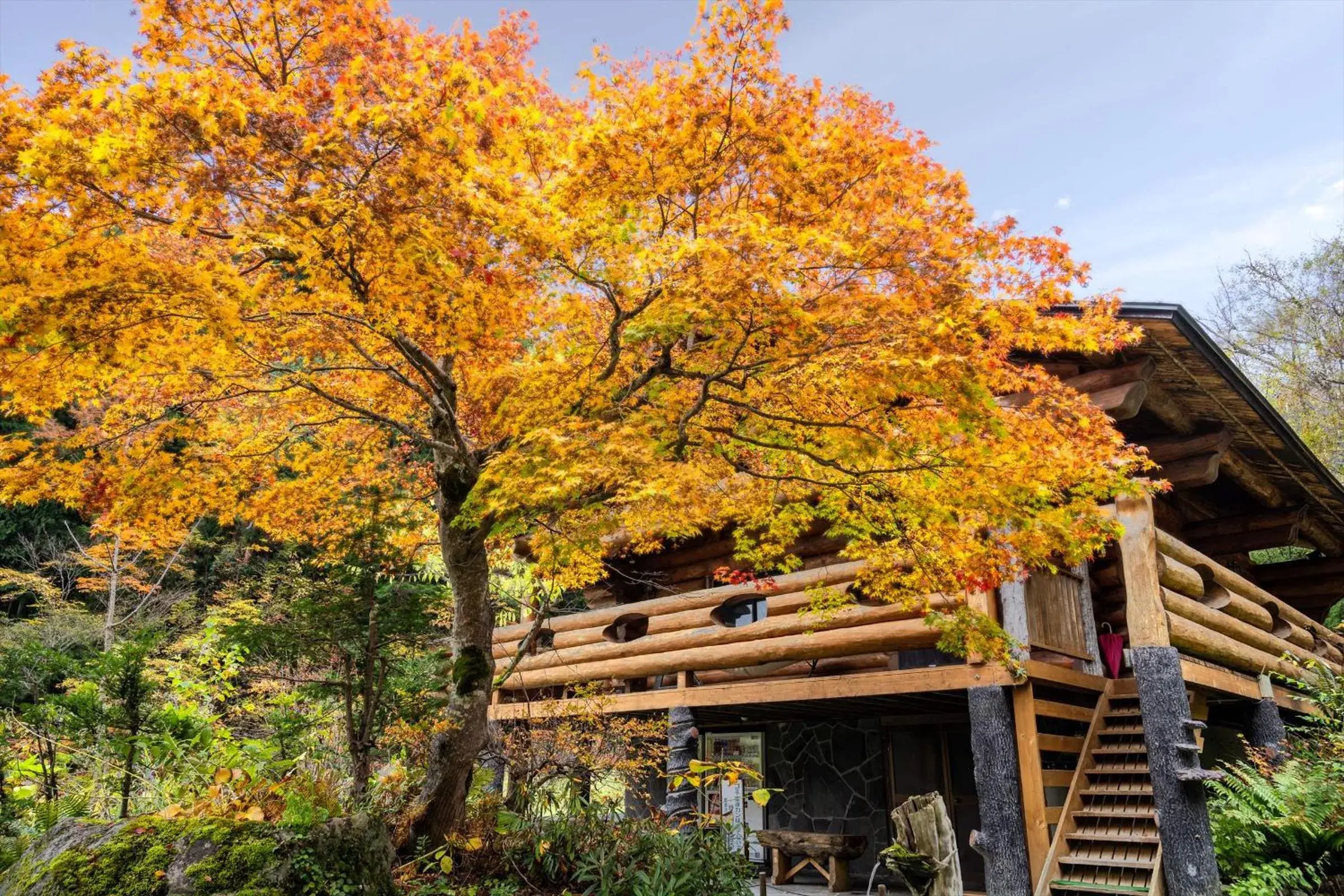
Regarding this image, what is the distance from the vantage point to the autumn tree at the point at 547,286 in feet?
18.5

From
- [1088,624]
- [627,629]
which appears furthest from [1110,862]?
[627,629]

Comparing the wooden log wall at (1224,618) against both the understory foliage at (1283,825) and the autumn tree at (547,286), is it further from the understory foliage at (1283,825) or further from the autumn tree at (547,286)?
the autumn tree at (547,286)

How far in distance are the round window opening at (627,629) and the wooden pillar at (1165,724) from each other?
6.50 metres

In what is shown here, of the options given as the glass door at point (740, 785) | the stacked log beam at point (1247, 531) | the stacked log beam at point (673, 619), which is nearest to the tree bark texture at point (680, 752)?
the stacked log beam at point (673, 619)

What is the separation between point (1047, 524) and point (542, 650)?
354 inches

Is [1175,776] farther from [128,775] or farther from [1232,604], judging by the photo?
[128,775]

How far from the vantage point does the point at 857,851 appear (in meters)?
11.0

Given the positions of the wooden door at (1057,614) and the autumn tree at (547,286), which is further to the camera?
the wooden door at (1057,614)

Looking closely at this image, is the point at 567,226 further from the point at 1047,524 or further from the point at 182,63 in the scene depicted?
the point at 1047,524

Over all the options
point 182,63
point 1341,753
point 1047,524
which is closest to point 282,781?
point 182,63

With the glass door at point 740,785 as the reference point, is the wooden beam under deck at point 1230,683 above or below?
above

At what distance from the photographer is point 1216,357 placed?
30.2ft

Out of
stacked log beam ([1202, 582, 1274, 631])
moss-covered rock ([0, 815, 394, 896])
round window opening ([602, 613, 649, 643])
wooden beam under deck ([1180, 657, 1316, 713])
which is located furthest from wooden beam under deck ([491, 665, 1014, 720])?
moss-covered rock ([0, 815, 394, 896])

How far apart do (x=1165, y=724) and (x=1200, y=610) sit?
208 centimetres
